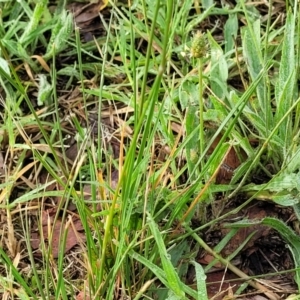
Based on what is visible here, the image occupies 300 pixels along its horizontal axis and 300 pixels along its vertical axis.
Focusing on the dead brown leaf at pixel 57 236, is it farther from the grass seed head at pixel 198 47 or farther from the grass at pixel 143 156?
the grass seed head at pixel 198 47

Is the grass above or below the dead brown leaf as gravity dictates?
above

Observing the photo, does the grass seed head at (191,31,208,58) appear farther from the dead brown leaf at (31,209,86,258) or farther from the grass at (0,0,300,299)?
the dead brown leaf at (31,209,86,258)

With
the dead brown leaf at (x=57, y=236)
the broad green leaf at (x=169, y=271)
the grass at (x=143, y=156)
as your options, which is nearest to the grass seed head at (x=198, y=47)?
the grass at (x=143, y=156)

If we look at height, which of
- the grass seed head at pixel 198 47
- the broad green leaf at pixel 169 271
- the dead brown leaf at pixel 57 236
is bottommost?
the dead brown leaf at pixel 57 236

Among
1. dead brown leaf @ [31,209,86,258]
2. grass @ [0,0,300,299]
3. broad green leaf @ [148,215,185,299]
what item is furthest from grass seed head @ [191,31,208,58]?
dead brown leaf @ [31,209,86,258]

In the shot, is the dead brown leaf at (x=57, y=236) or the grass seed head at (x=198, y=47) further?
the dead brown leaf at (x=57, y=236)

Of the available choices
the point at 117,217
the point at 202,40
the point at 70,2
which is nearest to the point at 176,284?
the point at 117,217

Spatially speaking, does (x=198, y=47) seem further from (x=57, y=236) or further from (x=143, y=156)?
(x=57, y=236)

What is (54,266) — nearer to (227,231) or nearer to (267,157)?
(227,231)
